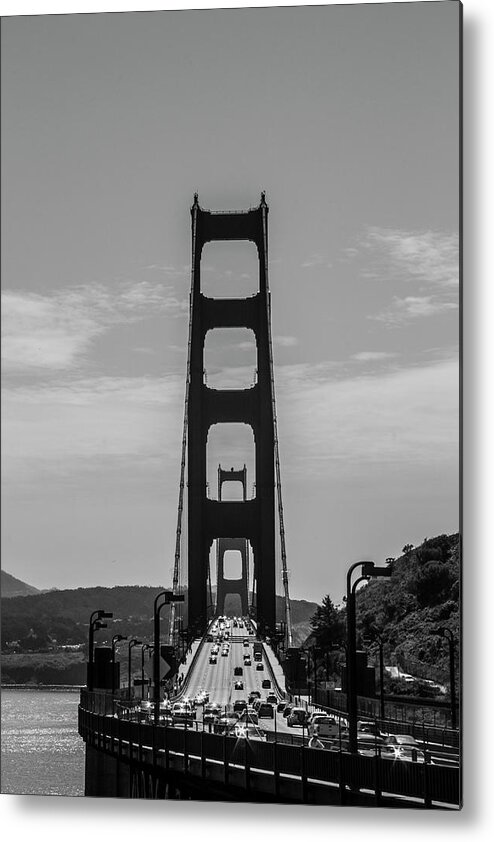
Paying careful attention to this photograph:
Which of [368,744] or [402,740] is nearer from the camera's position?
[402,740]

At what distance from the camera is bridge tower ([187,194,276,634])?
9.72 m

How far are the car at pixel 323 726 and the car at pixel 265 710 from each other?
399 mm

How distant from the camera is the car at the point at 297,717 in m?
9.51

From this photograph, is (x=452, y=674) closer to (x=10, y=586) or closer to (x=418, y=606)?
(x=418, y=606)

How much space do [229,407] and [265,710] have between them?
2.80 meters

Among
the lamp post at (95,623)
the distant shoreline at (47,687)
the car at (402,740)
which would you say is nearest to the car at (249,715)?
the car at (402,740)

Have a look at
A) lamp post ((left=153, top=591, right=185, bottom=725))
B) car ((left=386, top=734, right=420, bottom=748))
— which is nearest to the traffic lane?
lamp post ((left=153, top=591, right=185, bottom=725))

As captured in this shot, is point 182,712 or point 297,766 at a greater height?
point 182,712

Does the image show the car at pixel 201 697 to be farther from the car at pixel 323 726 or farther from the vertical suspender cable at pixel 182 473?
the car at pixel 323 726

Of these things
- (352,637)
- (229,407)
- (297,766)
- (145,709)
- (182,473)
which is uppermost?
(229,407)

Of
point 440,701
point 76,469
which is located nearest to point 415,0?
point 76,469

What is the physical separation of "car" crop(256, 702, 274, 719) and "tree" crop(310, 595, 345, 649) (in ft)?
2.10

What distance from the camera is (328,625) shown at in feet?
34.4

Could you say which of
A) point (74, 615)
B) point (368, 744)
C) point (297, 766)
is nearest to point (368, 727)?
point (368, 744)
